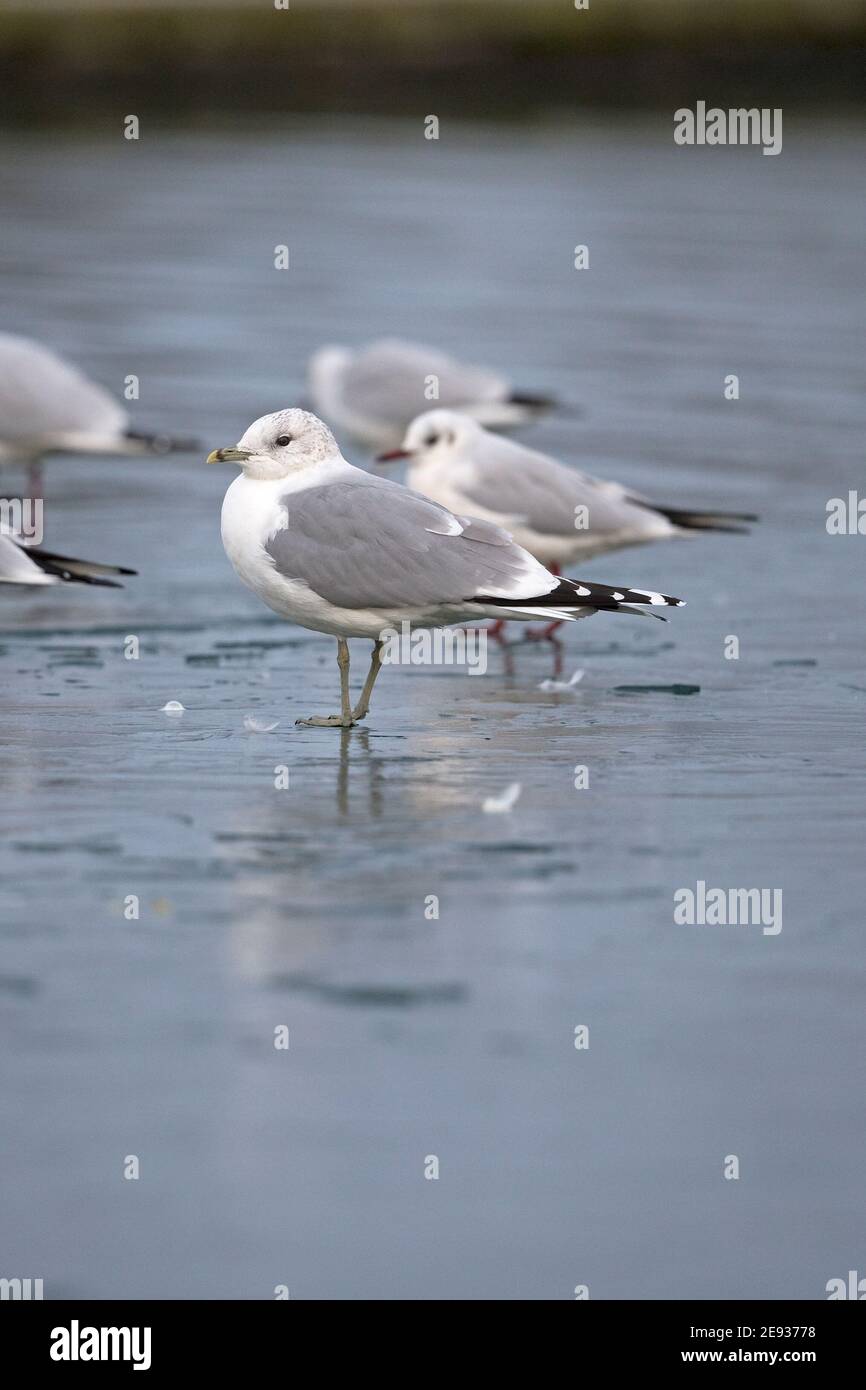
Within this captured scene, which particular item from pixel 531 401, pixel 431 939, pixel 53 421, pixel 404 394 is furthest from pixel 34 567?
pixel 531 401

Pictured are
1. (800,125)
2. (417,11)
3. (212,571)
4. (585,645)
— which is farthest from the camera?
(417,11)

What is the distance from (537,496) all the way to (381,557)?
2.18 m

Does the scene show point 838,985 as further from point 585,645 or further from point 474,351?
point 474,351

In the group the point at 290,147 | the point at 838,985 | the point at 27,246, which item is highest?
the point at 290,147

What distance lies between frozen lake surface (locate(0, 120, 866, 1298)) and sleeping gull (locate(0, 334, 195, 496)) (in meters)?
0.32

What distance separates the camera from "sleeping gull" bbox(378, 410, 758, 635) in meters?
9.41

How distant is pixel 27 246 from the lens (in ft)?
73.6

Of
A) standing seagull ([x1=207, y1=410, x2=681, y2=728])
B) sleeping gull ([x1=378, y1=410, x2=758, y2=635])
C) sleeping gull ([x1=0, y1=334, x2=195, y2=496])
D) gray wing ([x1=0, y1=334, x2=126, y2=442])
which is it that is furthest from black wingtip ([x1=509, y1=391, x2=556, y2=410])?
standing seagull ([x1=207, y1=410, x2=681, y2=728])

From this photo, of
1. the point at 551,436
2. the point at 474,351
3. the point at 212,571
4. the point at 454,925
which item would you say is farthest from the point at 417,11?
the point at 454,925

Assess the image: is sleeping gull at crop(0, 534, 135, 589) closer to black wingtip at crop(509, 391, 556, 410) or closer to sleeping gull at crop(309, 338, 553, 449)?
sleeping gull at crop(309, 338, 553, 449)

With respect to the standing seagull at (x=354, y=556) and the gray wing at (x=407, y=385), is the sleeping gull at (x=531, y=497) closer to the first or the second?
the standing seagull at (x=354, y=556)

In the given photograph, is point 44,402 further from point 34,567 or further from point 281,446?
point 281,446
